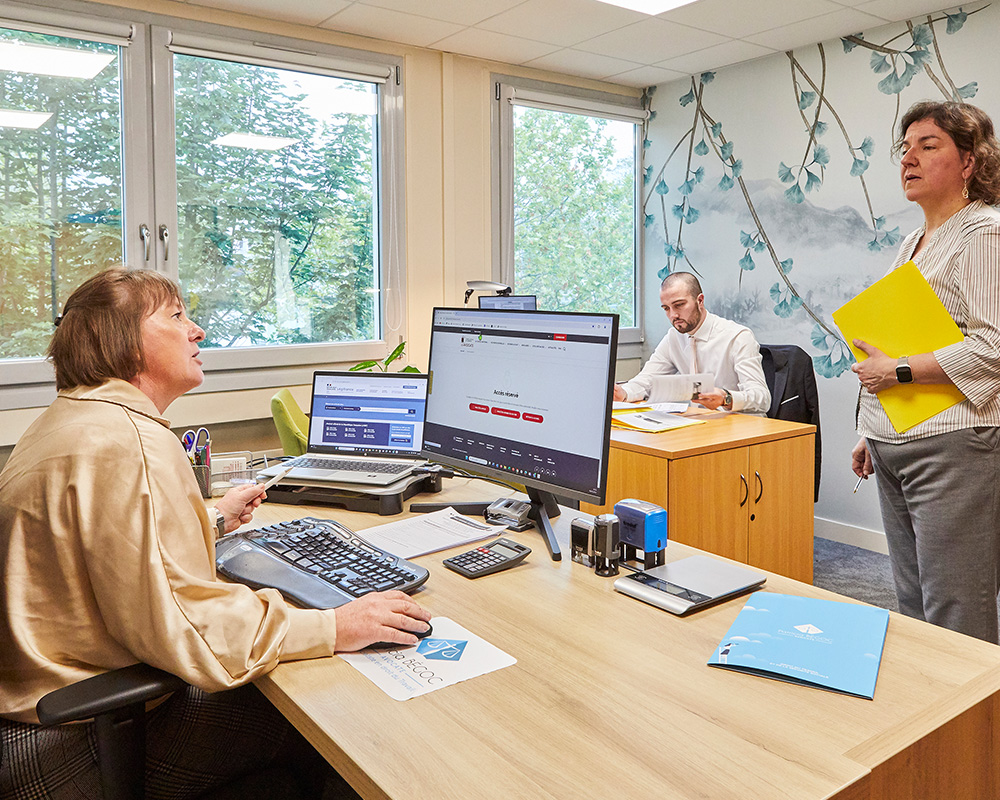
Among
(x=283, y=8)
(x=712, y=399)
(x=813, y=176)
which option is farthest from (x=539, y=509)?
(x=813, y=176)

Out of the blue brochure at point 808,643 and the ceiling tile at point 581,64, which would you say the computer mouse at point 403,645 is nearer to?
the blue brochure at point 808,643

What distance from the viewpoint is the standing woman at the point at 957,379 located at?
199cm

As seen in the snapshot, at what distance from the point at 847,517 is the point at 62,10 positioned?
427cm

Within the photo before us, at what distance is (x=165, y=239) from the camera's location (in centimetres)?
347

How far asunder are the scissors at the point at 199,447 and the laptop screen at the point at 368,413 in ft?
0.99

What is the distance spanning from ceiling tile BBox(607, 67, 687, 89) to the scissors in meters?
3.59

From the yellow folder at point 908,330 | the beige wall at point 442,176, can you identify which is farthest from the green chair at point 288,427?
the yellow folder at point 908,330

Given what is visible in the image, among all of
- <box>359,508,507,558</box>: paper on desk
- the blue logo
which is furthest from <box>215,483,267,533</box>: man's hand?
the blue logo

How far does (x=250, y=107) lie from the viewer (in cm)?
373

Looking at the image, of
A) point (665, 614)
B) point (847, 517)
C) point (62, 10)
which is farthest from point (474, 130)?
point (665, 614)

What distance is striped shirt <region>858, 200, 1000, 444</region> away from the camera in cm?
198

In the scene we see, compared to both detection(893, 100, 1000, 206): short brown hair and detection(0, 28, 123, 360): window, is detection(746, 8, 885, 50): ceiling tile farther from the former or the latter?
detection(0, 28, 123, 360): window

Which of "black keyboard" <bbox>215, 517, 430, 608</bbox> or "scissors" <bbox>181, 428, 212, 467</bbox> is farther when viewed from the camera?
"scissors" <bbox>181, 428, 212, 467</bbox>

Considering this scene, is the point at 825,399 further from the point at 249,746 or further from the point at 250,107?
the point at 249,746
